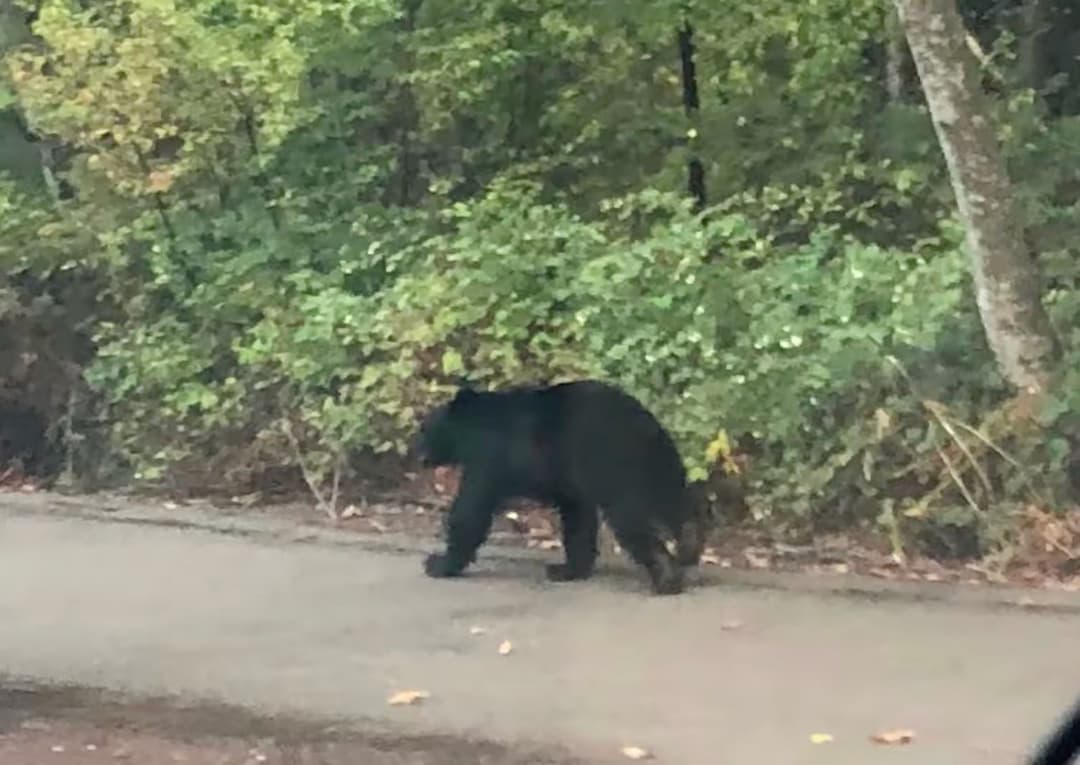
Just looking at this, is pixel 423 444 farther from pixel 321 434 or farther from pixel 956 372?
pixel 956 372

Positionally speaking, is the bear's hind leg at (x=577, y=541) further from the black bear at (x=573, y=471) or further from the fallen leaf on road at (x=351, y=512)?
the fallen leaf on road at (x=351, y=512)

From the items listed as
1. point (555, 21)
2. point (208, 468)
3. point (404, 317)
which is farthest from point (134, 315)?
point (555, 21)

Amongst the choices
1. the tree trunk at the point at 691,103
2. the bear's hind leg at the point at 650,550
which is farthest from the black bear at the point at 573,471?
the tree trunk at the point at 691,103

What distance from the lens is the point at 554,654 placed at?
17.9ft

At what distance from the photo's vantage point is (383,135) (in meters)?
9.53

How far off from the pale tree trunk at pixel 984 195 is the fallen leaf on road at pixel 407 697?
9.55 ft

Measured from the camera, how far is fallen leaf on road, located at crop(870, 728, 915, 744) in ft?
14.9

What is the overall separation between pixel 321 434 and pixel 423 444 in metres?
1.47

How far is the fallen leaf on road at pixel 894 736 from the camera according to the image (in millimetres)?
4551

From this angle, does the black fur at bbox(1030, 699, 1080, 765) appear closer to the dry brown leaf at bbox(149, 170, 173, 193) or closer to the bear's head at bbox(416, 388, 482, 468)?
the bear's head at bbox(416, 388, 482, 468)

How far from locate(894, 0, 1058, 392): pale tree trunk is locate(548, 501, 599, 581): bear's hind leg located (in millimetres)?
1733

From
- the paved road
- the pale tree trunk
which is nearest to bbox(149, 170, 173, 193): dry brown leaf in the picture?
the paved road

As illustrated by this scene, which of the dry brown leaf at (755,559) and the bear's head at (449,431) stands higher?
the bear's head at (449,431)

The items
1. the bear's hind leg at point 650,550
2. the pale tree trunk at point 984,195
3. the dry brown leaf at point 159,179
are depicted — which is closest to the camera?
the bear's hind leg at point 650,550
